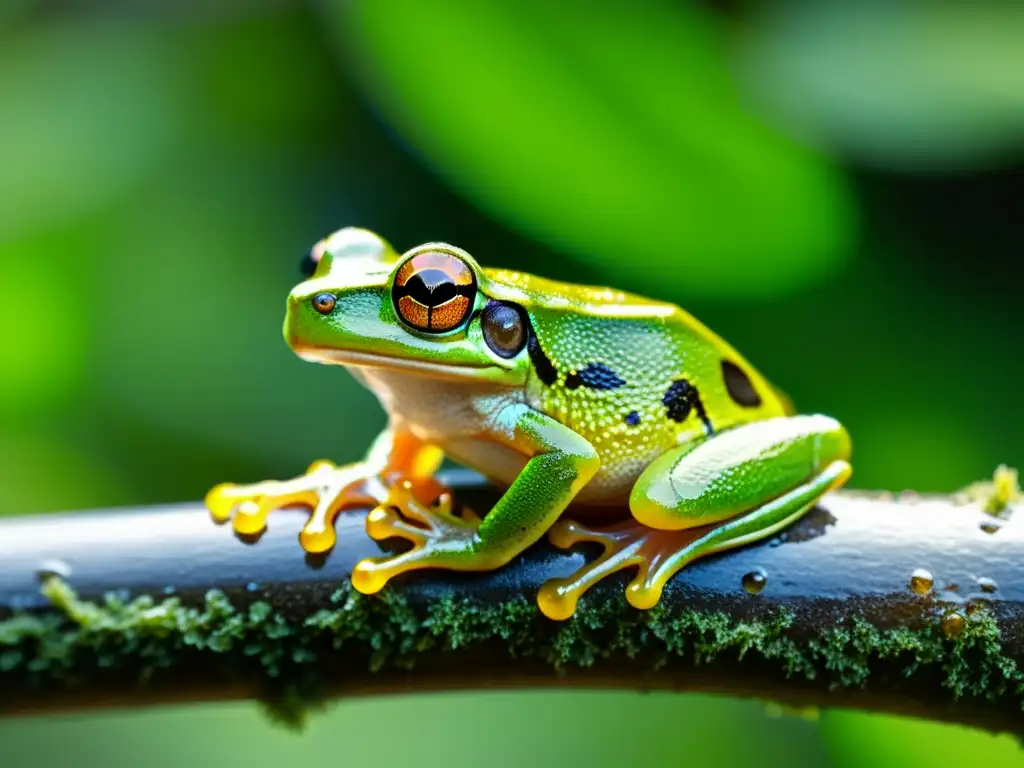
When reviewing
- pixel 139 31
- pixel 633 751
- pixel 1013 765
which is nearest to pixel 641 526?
pixel 1013 765

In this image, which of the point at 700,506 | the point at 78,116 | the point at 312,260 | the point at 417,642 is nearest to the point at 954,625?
the point at 700,506

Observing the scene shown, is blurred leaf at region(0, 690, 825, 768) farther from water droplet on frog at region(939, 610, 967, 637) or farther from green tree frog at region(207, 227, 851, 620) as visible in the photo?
water droplet on frog at region(939, 610, 967, 637)

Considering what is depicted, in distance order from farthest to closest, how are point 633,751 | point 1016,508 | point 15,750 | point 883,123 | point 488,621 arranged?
point 15,750, point 633,751, point 883,123, point 1016,508, point 488,621

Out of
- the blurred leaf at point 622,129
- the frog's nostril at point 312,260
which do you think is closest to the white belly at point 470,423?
the frog's nostril at point 312,260

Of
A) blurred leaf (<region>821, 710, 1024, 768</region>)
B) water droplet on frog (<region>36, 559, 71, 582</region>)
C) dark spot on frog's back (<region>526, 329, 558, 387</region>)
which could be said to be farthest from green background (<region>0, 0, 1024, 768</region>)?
water droplet on frog (<region>36, 559, 71, 582</region>)

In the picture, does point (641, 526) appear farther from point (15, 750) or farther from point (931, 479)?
point (15, 750)
